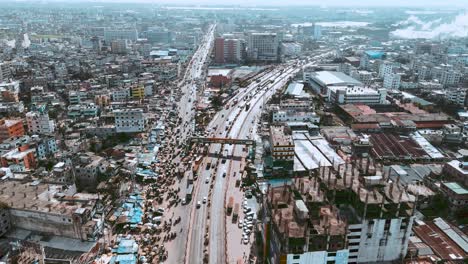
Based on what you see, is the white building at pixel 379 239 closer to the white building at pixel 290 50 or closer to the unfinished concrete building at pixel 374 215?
the unfinished concrete building at pixel 374 215

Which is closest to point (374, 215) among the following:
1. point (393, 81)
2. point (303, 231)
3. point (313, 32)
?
point (303, 231)

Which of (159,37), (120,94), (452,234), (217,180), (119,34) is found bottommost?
(217,180)

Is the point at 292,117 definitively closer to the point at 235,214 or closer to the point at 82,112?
the point at 235,214

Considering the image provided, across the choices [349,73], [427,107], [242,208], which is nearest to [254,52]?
[349,73]

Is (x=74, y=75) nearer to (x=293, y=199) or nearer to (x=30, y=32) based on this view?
(x=293, y=199)

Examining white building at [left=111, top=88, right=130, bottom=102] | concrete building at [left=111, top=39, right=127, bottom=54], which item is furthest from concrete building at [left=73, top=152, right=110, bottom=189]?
concrete building at [left=111, top=39, right=127, bottom=54]

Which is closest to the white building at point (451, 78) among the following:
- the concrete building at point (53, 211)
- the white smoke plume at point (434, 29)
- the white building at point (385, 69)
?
the white building at point (385, 69)

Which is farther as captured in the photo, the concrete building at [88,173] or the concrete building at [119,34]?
the concrete building at [119,34]
